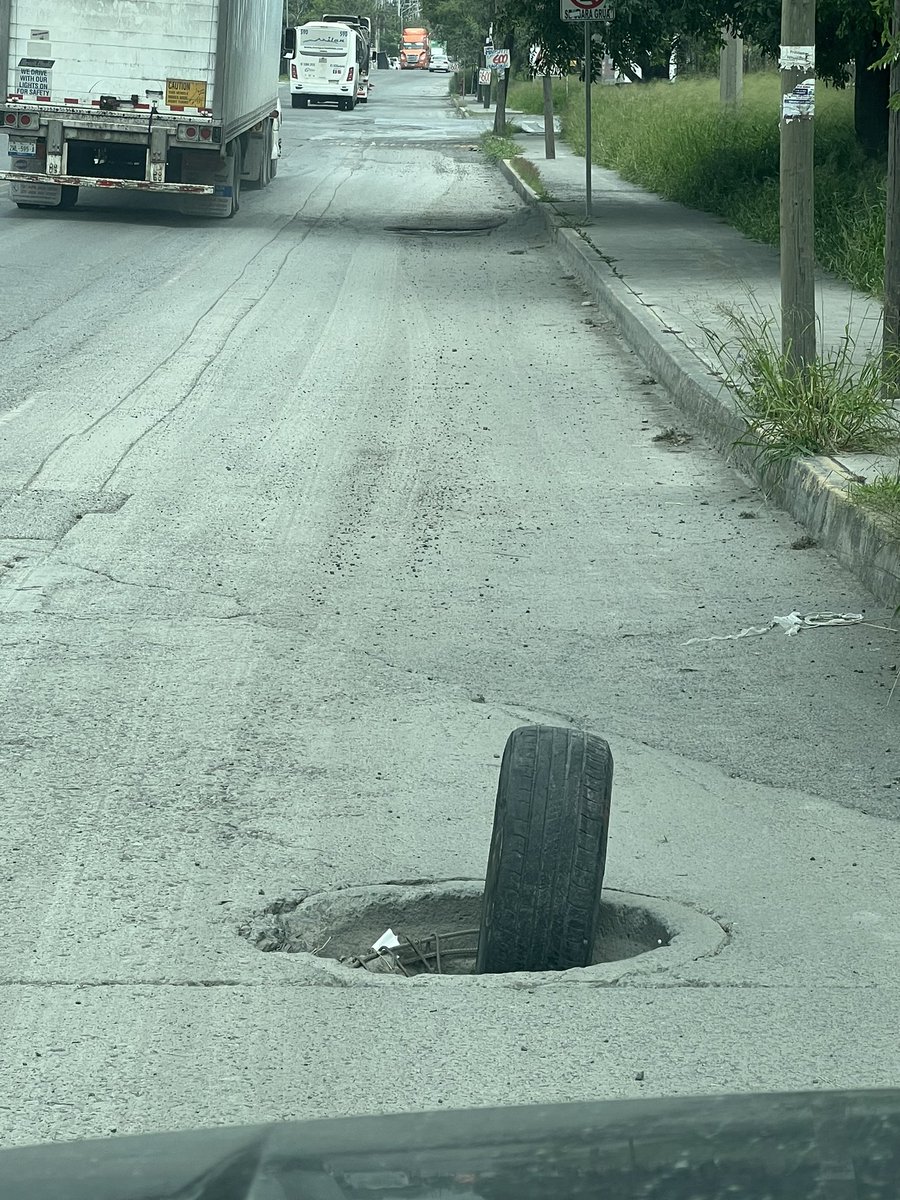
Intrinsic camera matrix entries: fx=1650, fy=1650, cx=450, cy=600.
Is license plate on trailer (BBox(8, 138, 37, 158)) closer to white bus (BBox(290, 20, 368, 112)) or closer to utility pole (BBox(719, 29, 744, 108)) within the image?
utility pole (BBox(719, 29, 744, 108))

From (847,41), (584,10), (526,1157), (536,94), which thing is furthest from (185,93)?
(536,94)

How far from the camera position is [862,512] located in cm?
700

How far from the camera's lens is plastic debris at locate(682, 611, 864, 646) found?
6156 mm

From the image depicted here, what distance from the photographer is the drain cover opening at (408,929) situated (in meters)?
3.85

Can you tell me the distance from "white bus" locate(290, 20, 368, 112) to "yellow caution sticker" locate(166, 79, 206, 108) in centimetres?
4289

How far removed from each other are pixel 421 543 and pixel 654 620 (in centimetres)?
140

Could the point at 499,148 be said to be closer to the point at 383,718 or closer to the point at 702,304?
the point at 702,304

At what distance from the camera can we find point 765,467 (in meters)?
8.40

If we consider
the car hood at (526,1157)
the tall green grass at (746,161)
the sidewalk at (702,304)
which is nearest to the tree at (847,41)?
the tall green grass at (746,161)

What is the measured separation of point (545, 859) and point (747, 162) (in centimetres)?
2072

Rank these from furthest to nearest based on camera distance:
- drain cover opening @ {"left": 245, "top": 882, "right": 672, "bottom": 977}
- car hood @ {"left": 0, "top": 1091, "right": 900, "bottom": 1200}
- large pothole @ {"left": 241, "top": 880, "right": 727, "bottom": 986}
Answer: drain cover opening @ {"left": 245, "top": 882, "right": 672, "bottom": 977} → large pothole @ {"left": 241, "top": 880, "right": 727, "bottom": 986} → car hood @ {"left": 0, "top": 1091, "right": 900, "bottom": 1200}

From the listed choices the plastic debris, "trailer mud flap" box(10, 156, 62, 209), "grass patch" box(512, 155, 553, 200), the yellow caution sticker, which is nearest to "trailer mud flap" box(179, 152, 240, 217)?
the yellow caution sticker

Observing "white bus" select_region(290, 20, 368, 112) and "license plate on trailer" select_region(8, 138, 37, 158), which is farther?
"white bus" select_region(290, 20, 368, 112)

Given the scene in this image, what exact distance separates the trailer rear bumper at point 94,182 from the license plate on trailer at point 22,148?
7.9 inches
